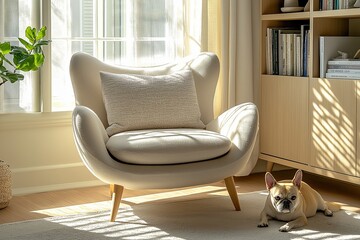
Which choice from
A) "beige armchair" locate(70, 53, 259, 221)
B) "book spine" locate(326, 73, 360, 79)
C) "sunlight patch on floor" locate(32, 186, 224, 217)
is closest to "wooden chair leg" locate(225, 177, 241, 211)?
"beige armchair" locate(70, 53, 259, 221)

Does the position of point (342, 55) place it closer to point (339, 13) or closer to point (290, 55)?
point (339, 13)

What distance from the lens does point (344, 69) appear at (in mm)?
4109

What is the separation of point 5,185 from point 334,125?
197 centimetres

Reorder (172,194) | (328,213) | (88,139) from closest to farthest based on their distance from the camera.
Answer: (88,139) < (328,213) < (172,194)

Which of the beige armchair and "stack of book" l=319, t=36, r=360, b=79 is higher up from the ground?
"stack of book" l=319, t=36, r=360, b=79

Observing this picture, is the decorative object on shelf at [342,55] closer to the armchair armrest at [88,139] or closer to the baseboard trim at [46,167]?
the armchair armrest at [88,139]

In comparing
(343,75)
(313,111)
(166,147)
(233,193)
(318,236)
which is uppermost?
(343,75)

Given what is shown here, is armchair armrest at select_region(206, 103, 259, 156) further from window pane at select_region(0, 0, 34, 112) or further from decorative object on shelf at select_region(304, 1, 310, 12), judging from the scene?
window pane at select_region(0, 0, 34, 112)

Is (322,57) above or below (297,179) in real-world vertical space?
above

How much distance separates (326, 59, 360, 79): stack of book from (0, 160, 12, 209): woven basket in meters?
1.99

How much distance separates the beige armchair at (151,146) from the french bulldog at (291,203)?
0.28 metres

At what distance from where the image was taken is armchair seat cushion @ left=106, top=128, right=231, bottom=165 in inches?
137

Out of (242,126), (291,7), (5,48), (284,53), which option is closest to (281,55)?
(284,53)

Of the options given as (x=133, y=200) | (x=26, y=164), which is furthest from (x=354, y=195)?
(x=26, y=164)
